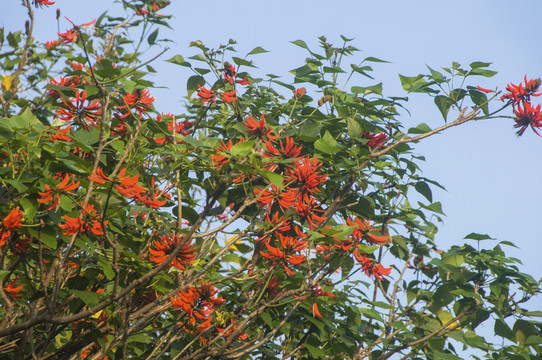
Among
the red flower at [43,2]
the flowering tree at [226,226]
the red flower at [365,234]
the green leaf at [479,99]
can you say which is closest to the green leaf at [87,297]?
the flowering tree at [226,226]

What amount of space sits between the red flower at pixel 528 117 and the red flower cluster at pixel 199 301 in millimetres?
2060

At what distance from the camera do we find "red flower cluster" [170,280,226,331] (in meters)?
2.79

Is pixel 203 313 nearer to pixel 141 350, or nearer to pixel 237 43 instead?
pixel 141 350

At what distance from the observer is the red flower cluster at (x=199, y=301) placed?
279 cm

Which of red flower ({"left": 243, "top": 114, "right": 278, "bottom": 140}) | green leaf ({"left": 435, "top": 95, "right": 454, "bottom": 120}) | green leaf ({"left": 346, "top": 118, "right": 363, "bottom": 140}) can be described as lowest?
red flower ({"left": 243, "top": 114, "right": 278, "bottom": 140})

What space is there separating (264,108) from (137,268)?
1340mm

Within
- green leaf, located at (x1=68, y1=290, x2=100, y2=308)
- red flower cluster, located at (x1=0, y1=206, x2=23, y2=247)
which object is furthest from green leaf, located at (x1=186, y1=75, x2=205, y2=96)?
green leaf, located at (x1=68, y1=290, x2=100, y2=308)

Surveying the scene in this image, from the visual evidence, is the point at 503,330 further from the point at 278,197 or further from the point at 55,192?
the point at 55,192

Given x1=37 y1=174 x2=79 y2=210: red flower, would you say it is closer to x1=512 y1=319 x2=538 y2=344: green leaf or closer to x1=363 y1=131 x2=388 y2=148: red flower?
x1=363 y1=131 x2=388 y2=148: red flower

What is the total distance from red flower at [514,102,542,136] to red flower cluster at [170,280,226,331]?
2.06m

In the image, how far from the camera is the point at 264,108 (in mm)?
3527

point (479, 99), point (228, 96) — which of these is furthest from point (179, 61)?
point (479, 99)

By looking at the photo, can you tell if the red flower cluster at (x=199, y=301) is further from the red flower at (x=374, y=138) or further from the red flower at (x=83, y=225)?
the red flower at (x=374, y=138)

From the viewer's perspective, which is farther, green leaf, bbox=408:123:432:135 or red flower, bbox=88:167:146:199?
green leaf, bbox=408:123:432:135
